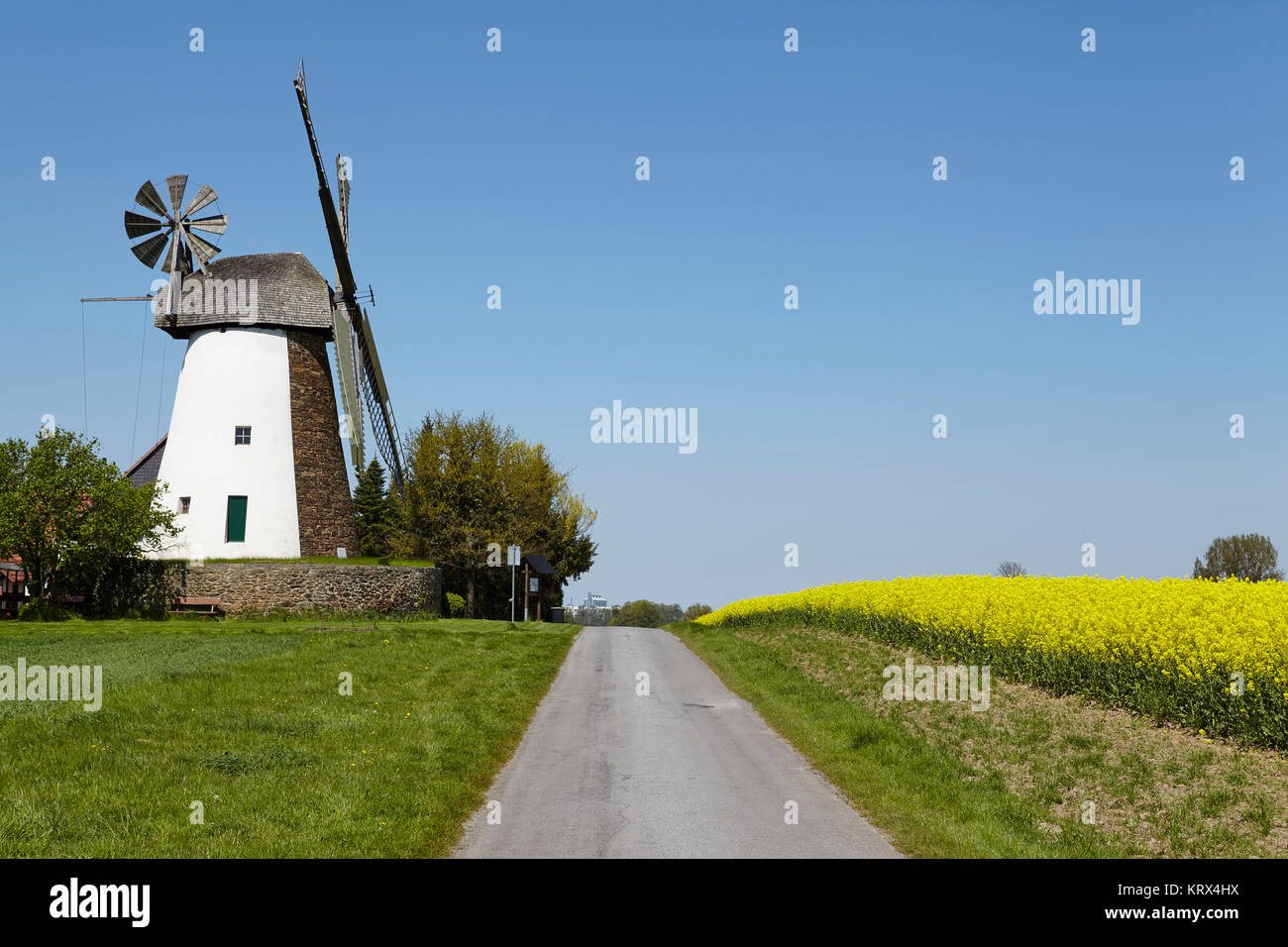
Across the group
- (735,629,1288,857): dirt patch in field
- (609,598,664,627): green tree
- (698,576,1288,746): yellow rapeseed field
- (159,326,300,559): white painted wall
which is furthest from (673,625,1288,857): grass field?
(609,598,664,627): green tree

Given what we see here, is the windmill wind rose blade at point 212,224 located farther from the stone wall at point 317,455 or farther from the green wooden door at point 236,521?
the green wooden door at point 236,521

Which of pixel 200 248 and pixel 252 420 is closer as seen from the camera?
pixel 252 420

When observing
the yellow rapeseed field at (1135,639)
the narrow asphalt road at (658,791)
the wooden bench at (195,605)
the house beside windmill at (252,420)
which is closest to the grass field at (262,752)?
the narrow asphalt road at (658,791)

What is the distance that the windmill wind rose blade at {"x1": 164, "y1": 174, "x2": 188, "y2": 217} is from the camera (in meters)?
43.6

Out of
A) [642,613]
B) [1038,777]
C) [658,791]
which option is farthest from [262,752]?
[642,613]

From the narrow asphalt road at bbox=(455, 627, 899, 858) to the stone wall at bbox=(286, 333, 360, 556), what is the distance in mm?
26219

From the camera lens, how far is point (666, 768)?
14.1 meters

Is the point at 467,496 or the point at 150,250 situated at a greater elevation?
the point at 150,250

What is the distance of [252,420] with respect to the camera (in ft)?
140

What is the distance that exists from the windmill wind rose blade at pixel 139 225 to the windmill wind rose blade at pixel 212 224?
1.59 meters

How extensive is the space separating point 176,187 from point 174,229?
192 centimetres

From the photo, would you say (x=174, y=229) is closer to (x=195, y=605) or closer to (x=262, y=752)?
(x=195, y=605)

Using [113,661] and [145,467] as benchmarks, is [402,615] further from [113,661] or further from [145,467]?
[145,467]

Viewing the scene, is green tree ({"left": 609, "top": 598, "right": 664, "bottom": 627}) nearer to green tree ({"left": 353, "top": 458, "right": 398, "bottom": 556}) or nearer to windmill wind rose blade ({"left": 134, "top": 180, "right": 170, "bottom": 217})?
green tree ({"left": 353, "top": 458, "right": 398, "bottom": 556})
